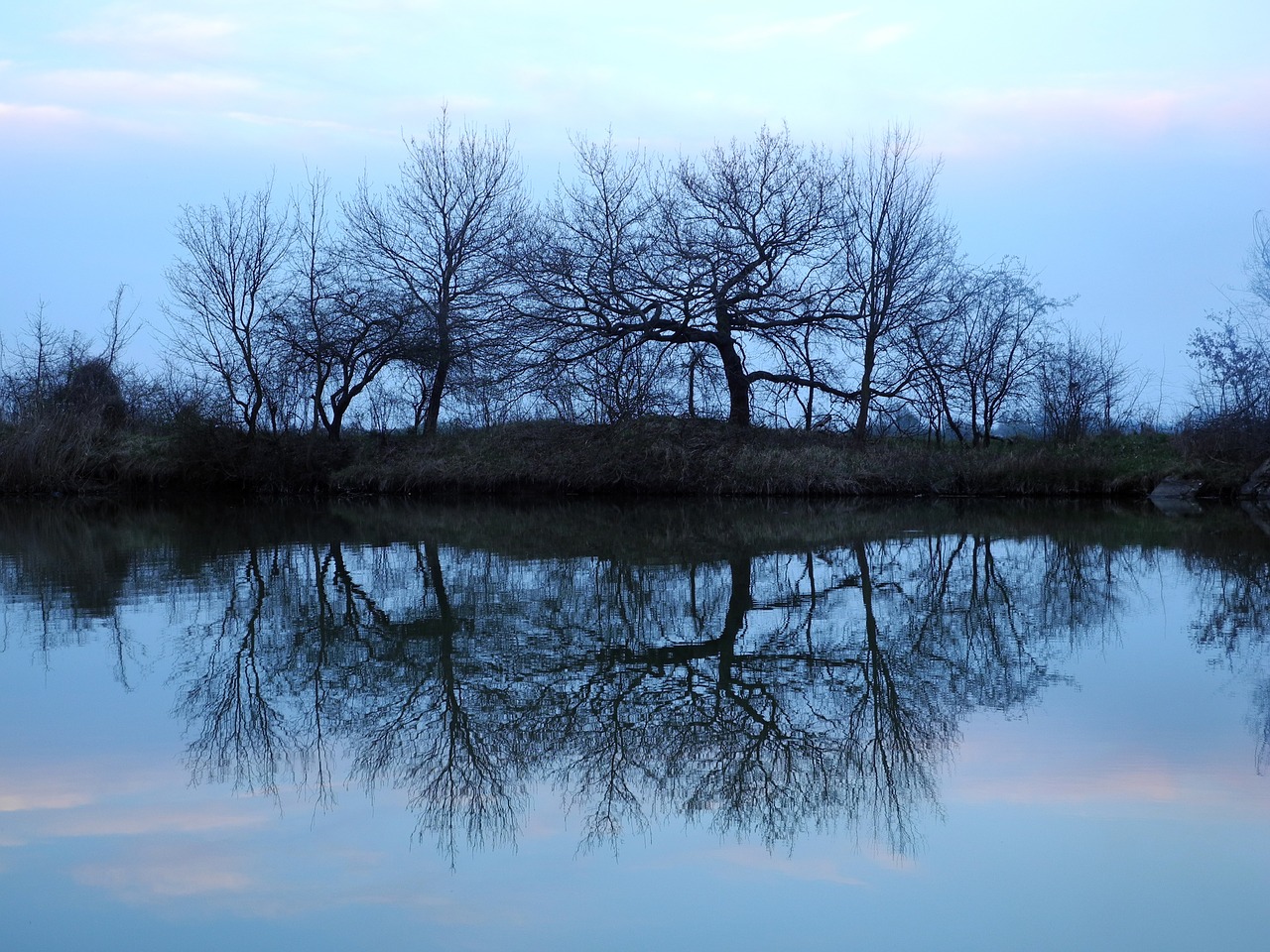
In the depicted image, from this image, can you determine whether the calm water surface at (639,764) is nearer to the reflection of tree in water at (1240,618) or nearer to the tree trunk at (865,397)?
the reflection of tree in water at (1240,618)

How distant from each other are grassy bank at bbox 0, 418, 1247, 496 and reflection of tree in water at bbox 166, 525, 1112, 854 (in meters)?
12.0

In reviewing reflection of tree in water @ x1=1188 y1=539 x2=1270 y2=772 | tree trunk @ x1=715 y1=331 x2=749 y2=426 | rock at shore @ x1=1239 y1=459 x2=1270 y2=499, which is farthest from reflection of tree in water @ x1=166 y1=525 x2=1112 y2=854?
tree trunk @ x1=715 y1=331 x2=749 y2=426

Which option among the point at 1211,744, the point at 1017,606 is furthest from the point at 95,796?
the point at 1017,606

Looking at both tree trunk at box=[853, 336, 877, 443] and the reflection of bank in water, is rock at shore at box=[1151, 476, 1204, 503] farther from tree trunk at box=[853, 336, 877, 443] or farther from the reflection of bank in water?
the reflection of bank in water

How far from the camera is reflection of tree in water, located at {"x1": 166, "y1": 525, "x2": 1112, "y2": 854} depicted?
473cm

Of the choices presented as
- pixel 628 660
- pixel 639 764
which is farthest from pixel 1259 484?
pixel 639 764

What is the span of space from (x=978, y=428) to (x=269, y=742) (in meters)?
22.9

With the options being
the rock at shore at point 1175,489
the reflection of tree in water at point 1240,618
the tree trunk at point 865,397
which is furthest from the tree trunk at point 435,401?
the reflection of tree in water at point 1240,618

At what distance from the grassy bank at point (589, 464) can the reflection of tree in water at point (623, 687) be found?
12.0m

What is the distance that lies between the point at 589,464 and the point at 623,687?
18437mm

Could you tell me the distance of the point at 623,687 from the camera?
6.33 metres

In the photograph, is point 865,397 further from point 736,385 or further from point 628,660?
point 628,660

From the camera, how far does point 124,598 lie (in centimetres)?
984

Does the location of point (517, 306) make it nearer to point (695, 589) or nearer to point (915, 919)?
point (695, 589)
